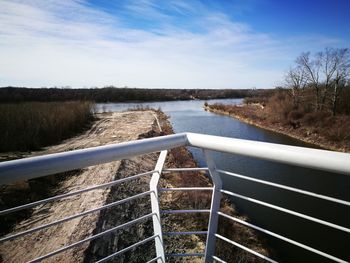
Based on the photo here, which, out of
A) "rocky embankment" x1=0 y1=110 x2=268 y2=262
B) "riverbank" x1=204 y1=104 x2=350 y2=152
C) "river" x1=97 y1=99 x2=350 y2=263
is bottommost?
"river" x1=97 y1=99 x2=350 y2=263

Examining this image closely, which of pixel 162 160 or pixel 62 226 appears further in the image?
pixel 62 226

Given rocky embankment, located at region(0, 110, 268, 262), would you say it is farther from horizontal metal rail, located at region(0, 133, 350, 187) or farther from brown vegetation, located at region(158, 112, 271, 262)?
horizontal metal rail, located at region(0, 133, 350, 187)

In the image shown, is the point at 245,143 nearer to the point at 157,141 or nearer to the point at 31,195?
the point at 157,141

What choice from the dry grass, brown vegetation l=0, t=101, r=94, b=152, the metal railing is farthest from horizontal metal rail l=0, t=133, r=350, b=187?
the dry grass

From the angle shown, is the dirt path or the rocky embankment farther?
the rocky embankment

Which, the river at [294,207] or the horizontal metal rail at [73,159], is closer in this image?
the horizontal metal rail at [73,159]

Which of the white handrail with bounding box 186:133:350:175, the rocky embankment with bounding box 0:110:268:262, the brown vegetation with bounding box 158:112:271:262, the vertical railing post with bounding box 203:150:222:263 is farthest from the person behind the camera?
the brown vegetation with bounding box 158:112:271:262

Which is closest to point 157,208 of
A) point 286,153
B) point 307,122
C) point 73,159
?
point 73,159

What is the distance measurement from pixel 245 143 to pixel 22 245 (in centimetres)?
437

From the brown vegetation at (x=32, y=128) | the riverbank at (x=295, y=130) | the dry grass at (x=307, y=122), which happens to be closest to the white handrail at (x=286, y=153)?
the brown vegetation at (x=32, y=128)

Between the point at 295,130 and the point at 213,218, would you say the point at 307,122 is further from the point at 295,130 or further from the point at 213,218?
the point at 213,218

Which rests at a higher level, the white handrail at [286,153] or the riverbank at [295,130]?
the white handrail at [286,153]

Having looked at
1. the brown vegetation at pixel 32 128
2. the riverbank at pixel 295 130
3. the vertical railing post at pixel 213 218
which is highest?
the vertical railing post at pixel 213 218

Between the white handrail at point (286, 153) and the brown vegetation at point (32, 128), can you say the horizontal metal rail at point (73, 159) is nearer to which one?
the white handrail at point (286, 153)
